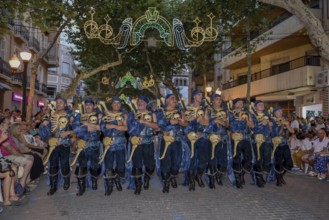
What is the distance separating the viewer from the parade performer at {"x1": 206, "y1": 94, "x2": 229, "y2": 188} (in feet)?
26.1

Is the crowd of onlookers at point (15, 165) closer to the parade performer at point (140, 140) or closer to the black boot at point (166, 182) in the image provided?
the parade performer at point (140, 140)

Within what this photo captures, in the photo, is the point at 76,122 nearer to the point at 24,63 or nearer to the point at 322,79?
the point at 24,63

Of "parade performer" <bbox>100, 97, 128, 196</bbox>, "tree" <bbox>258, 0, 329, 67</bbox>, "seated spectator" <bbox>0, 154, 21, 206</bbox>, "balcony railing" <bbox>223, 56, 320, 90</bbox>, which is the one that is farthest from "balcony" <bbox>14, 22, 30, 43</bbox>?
"tree" <bbox>258, 0, 329, 67</bbox>

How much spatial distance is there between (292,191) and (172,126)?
293cm

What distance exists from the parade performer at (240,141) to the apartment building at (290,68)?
8.90 meters

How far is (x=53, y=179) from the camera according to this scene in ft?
24.7

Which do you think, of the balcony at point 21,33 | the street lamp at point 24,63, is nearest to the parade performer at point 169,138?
the street lamp at point 24,63

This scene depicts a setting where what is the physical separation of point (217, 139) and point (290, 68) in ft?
54.1

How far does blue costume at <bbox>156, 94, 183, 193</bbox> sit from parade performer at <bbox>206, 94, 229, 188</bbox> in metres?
0.71

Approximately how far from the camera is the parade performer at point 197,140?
25.5ft

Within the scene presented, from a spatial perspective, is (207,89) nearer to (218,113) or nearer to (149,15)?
(149,15)

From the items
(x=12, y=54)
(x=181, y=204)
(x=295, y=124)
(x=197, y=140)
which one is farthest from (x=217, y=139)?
(x=12, y=54)

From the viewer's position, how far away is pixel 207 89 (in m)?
Result: 23.1

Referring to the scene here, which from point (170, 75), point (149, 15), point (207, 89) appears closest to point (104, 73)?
point (170, 75)
